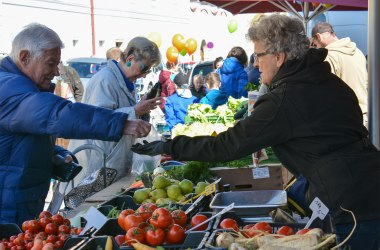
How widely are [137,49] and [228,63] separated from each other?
5.60m

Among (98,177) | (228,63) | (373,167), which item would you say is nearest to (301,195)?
(373,167)

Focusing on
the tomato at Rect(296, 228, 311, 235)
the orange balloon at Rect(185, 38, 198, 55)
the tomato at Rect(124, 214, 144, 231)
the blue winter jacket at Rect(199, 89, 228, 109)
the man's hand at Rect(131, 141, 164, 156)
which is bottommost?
the tomato at Rect(296, 228, 311, 235)

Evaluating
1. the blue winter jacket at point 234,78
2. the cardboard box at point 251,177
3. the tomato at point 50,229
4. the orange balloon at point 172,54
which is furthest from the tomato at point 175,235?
the orange balloon at point 172,54

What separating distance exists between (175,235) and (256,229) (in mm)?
362

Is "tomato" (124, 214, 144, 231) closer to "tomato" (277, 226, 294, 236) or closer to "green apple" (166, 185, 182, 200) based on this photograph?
"tomato" (277, 226, 294, 236)

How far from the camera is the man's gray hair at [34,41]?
11.3 feet

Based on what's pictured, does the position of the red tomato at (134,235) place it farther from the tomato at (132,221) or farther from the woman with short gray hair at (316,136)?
the woman with short gray hair at (316,136)

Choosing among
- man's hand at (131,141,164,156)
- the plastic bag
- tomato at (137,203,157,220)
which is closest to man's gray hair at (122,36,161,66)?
the plastic bag

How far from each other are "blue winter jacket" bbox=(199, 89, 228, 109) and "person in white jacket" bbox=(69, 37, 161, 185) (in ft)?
16.7

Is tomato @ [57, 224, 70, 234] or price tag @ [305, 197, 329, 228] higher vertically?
price tag @ [305, 197, 329, 228]

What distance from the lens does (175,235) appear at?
2691mm

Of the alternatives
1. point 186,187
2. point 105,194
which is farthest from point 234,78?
point 186,187

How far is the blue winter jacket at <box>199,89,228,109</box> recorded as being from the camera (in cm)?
1041

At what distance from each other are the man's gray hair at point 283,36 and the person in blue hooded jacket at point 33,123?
0.79m
